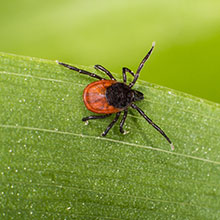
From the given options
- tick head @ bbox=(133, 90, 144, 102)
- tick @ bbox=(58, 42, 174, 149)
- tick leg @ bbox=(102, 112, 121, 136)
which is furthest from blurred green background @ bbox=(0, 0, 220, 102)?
tick leg @ bbox=(102, 112, 121, 136)

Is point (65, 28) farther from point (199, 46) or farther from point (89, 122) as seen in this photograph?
point (199, 46)

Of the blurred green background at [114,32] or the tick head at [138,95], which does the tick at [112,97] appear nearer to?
the tick head at [138,95]

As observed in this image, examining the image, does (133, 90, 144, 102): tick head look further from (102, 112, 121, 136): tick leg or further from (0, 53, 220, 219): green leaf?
(102, 112, 121, 136): tick leg

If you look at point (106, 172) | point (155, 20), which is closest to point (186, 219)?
point (106, 172)

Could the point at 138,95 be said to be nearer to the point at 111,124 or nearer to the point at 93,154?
the point at 111,124

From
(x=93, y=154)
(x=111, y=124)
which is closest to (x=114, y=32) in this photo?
(x=111, y=124)
